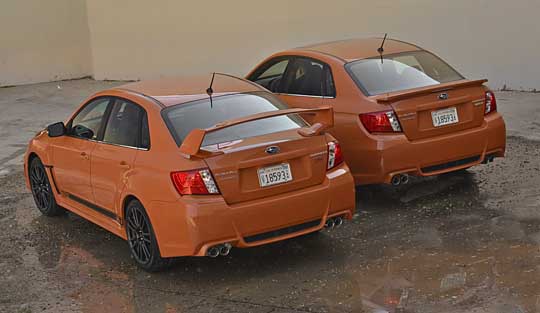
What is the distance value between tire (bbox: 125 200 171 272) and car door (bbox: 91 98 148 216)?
8.5 inches

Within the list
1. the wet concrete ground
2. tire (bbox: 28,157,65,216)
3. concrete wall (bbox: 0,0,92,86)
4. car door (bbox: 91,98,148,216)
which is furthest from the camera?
concrete wall (bbox: 0,0,92,86)

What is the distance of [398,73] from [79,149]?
10.1 feet

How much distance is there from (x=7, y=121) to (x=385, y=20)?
638 centimetres

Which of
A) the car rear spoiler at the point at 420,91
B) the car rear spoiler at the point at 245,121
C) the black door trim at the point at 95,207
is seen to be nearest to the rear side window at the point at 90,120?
the black door trim at the point at 95,207

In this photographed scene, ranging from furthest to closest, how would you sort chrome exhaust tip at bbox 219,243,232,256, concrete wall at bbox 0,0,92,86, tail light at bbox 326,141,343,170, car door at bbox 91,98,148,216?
concrete wall at bbox 0,0,92,86 → car door at bbox 91,98,148,216 → tail light at bbox 326,141,343,170 → chrome exhaust tip at bbox 219,243,232,256

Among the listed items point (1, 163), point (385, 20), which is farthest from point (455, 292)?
point (385, 20)

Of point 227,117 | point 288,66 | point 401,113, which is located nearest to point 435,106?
point 401,113

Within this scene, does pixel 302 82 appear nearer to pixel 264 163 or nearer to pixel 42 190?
pixel 264 163

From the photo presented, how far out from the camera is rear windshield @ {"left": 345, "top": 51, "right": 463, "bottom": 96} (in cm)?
793

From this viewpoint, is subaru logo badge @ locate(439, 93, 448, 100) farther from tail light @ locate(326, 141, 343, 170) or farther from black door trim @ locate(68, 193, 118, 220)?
black door trim @ locate(68, 193, 118, 220)

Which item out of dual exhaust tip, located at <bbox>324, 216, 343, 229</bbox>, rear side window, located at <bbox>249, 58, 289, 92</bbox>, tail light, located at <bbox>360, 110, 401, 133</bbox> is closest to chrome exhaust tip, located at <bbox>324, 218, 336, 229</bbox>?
dual exhaust tip, located at <bbox>324, 216, 343, 229</bbox>

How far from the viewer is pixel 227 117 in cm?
662

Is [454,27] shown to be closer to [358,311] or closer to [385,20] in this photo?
[385,20]

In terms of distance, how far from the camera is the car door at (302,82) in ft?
27.0
